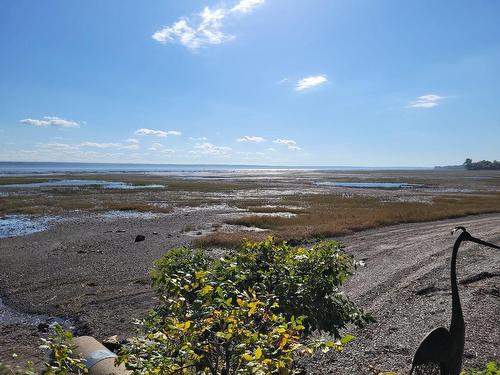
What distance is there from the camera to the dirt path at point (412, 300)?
796 centimetres

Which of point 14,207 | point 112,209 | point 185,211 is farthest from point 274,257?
point 14,207

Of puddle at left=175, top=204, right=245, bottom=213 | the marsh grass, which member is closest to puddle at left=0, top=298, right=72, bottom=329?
the marsh grass

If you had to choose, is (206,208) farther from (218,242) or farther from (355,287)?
(355,287)

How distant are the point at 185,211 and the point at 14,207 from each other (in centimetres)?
1816

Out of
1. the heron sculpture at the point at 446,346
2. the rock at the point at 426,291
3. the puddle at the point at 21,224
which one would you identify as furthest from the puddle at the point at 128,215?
the heron sculpture at the point at 446,346

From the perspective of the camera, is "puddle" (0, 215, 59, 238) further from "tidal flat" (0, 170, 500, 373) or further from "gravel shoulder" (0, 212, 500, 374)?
"gravel shoulder" (0, 212, 500, 374)

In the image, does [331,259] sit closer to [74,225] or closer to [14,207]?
[74,225]

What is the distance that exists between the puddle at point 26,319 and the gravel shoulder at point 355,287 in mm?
284

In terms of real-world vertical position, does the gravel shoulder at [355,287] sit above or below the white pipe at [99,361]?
below

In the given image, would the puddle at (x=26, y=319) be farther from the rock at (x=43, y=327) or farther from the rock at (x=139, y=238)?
the rock at (x=139, y=238)

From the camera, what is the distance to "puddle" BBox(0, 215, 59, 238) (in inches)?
1035

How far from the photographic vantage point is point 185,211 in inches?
1497

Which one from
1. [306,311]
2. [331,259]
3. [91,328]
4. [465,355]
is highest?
[331,259]

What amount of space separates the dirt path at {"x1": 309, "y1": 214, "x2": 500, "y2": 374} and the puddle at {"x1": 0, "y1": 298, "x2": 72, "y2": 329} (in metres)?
8.03
